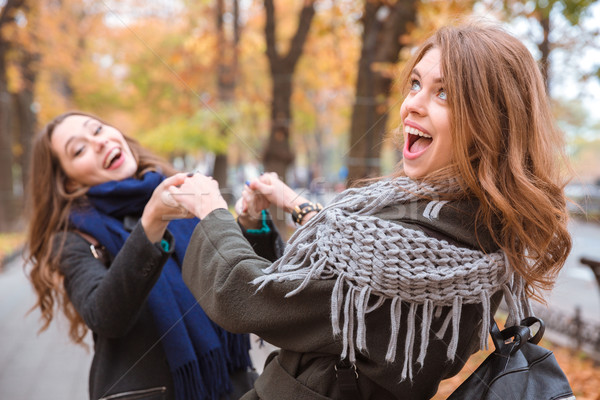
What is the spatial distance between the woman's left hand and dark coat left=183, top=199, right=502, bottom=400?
0.14m

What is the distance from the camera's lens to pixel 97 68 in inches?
779

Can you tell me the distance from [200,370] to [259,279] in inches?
31.8

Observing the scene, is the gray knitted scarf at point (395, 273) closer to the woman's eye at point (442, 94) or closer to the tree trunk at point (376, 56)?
the woman's eye at point (442, 94)

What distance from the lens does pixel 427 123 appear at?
1.31 m

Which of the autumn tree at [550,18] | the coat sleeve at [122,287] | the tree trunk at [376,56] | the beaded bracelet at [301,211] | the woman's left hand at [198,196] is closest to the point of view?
the woman's left hand at [198,196]

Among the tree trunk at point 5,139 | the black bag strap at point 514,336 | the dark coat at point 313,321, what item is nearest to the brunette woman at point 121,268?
the dark coat at point 313,321

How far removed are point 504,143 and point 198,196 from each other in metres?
0.82

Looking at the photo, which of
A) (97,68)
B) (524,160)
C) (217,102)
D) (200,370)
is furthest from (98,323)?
(97,68)

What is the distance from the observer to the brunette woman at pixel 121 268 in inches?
64.8

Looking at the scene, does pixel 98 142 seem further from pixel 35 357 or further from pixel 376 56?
pixel 376 56

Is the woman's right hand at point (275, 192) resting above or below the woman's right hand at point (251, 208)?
above

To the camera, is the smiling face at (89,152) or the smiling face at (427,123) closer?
the smiling face at (427,123)

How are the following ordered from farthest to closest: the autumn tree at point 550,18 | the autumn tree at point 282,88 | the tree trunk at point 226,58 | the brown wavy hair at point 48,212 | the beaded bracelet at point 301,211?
the tree trunk at point 226,58
the autumn tree at point 282,88
the autumn tree at point 550,18
the brown wavy hair at point 48,212
the beaded bracelet at point 301,211

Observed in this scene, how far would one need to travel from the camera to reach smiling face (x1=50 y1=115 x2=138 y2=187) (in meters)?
2.02
